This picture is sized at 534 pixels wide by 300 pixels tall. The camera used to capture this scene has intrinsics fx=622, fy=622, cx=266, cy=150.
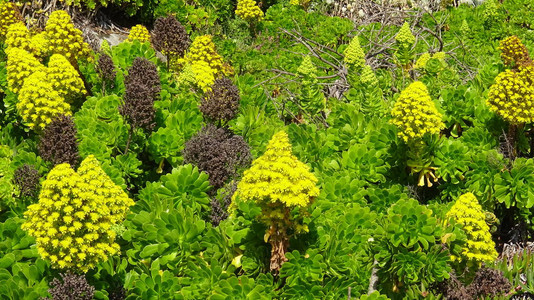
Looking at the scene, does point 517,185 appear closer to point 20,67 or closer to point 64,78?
point 64,78

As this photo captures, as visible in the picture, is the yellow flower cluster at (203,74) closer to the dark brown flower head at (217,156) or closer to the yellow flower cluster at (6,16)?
the dark brown flower head at (217,156)

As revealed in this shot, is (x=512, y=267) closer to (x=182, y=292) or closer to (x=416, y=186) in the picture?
(x=416, y=186)

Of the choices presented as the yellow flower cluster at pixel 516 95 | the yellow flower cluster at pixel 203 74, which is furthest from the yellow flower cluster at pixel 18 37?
the yellow flower cluster at pixel 516 95

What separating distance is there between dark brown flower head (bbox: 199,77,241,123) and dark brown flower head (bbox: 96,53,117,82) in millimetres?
803

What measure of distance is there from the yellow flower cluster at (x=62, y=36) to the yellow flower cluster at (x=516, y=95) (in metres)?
3.33

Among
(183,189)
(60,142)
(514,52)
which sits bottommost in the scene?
(183,189)

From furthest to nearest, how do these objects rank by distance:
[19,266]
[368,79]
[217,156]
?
[368,79] → [217,156] → [19,266]

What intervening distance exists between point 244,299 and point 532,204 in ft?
7.32

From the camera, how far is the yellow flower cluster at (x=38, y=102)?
4371mm

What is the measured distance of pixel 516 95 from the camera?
4500mm

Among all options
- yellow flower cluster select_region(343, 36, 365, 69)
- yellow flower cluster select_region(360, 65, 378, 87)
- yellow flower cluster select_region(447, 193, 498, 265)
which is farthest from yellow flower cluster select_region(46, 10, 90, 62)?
yellow flower cluster select_region(447, 193, 498, 265)

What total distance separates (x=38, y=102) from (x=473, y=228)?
9.98ft

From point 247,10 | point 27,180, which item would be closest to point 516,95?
point 27,180

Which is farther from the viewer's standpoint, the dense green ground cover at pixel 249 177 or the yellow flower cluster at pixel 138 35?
the yellow flower cluster at pixel 138 35
